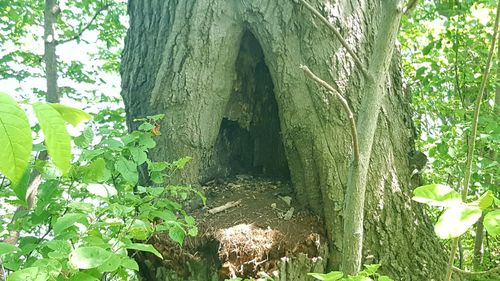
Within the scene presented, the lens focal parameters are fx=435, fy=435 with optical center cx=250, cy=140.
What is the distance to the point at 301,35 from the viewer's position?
2.73 meters

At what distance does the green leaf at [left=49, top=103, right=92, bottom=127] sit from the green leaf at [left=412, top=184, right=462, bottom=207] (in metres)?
0.60

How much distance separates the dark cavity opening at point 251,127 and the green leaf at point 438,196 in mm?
2411

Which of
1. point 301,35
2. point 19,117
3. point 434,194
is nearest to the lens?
point 19,117

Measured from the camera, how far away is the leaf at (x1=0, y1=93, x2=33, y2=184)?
1.67 ft

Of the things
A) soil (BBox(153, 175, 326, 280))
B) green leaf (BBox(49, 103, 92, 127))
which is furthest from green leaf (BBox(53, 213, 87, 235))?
soil (BBox(153, 175, 326, 280))

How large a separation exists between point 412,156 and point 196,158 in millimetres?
1428

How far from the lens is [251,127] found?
3.38 metres

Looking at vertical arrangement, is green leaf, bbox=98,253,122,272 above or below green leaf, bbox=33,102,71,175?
below

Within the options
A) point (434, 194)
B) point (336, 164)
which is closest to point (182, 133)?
point (336, 164)

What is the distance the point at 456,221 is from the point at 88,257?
978 millimetres

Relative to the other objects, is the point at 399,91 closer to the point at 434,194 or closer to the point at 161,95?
the point at 161,95

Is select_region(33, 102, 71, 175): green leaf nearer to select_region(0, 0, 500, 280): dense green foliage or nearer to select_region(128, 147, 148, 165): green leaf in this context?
select_region(0, 0, 500, 280): dense green foliage

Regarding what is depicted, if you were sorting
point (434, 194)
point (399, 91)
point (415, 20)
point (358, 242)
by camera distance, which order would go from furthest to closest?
point (415, 20)
point (399, 91)
point (358, 242)
point (434, 194)

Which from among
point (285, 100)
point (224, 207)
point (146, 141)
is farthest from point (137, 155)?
point (285, 100)
